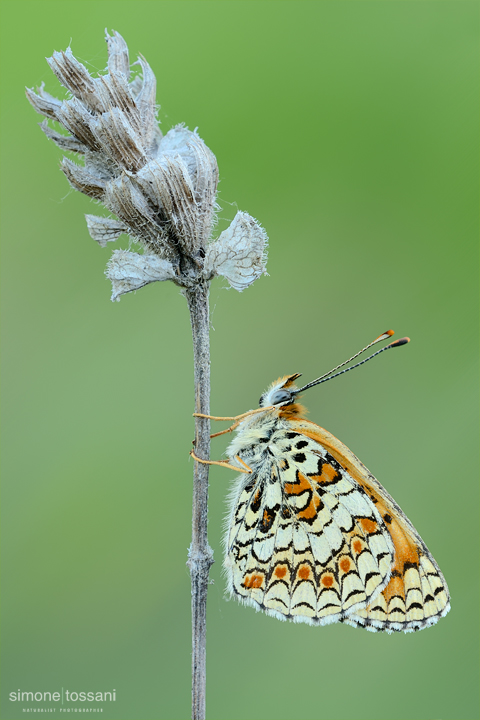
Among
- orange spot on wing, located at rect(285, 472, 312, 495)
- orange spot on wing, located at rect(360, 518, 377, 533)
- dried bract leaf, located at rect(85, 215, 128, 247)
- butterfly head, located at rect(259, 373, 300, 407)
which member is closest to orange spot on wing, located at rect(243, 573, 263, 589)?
orange spot on wing, located at rect(285, 472, 312, 495)

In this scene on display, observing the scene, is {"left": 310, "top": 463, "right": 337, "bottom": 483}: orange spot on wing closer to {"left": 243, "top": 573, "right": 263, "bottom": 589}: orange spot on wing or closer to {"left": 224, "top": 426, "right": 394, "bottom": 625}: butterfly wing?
{"left": 224, "top": 426, "right": 394, "bottom": 625}: butterfly wing

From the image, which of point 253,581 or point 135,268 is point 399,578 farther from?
point 135,268

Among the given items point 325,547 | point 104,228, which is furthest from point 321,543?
point 104,228

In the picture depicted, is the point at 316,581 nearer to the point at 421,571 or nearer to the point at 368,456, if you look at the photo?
the point at 421,571

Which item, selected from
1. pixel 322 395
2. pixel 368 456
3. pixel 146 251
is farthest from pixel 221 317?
pixel 146 251

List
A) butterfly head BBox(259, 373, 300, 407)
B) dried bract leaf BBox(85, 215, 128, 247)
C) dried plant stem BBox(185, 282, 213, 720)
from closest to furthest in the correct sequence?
dried plant stem BBox(185, 282, 213, 720), dried bract leaf BBox(85, 215, 128, 247), butterfly head BBox(259, 373, 300, 407)

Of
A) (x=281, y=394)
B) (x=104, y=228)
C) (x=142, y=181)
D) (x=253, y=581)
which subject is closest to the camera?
(x=142, y=181)

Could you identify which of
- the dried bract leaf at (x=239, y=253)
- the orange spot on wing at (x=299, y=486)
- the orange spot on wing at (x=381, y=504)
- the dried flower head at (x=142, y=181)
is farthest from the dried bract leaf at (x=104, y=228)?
the orange spot on wing at (x=299, y=486)
